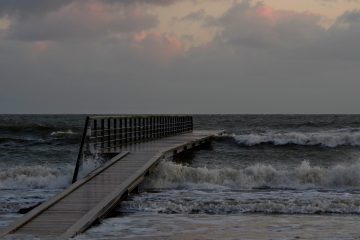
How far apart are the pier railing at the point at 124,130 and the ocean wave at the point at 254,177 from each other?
2.39 metres

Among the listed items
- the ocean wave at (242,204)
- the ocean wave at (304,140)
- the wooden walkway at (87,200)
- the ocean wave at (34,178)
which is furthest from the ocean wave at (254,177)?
the ocean wave at (304,140)

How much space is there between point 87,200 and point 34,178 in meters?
7.97

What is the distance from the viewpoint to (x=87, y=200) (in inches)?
509

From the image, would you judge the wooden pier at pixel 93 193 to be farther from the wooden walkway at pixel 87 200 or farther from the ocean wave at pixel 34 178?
the ocean wave at pixel 34 178

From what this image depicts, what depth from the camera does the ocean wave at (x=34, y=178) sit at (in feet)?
64.4

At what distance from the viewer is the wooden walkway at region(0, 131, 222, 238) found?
10.6m

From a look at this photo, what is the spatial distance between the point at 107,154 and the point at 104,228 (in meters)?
8.53

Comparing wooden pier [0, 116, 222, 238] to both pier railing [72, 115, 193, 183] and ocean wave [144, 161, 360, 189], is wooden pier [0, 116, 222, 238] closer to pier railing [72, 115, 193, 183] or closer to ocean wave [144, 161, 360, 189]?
pier railing [72, 115, 193, 183]

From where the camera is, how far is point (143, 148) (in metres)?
22.9

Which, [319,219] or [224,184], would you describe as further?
[224,184]

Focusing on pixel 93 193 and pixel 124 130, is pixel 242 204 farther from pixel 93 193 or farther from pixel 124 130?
pixel 124 130

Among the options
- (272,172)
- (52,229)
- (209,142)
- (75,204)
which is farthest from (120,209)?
(209,142)

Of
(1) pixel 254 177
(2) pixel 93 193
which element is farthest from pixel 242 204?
(1) pixel 254 177

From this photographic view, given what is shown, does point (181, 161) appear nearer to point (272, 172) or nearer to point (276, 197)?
point (272, 172)
